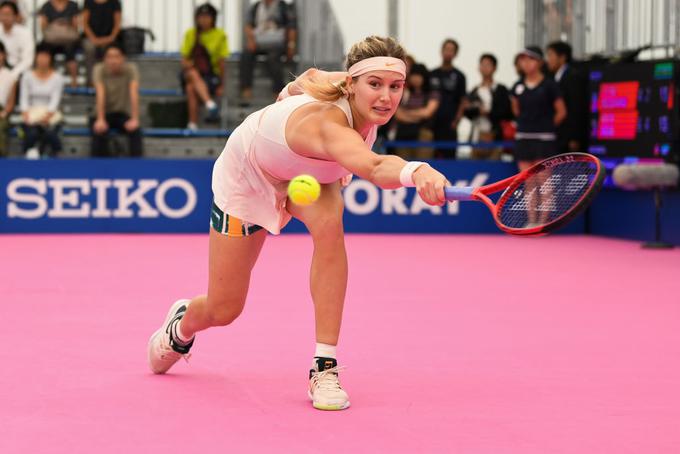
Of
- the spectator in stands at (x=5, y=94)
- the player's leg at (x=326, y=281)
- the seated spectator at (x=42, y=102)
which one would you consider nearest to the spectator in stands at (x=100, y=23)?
the seated spectator at (x=42, y=102)

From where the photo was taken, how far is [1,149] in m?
14.9

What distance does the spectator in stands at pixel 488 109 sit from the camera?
51.5ft

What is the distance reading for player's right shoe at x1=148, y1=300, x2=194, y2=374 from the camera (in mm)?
5332

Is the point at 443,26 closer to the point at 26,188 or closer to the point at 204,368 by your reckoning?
the point at 26,188

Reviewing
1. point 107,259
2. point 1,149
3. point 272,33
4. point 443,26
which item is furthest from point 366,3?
point 107,259

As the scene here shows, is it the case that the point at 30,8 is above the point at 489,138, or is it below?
above

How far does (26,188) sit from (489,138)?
21.1ft

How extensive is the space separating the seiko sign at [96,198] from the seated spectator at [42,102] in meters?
0.61

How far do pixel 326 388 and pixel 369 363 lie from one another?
1160 mm

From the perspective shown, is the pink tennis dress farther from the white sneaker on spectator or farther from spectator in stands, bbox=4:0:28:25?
spectator in stands, bbox=4:0:28:25

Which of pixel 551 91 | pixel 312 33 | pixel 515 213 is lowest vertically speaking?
pixel 515 213

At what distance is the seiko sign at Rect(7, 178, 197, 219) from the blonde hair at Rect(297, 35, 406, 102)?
34.1ft

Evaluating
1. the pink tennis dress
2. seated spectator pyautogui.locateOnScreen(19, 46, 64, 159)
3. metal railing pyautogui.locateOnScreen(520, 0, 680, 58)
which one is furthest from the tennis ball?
seated spectator pyautogui.locateOnScreen(19, 46, 64, 159)

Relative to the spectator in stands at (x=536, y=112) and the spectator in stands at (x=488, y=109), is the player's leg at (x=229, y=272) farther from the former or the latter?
the spectator in stands at (x=488, y=109)
